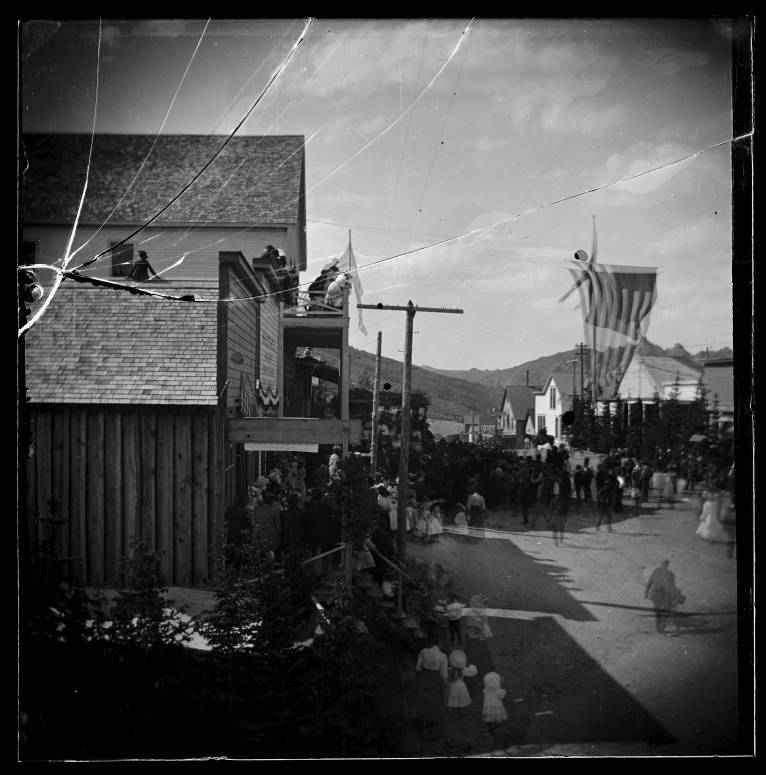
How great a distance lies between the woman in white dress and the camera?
4.60 metres

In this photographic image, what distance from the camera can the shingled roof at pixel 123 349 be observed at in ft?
16.1

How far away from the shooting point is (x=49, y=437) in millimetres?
4934

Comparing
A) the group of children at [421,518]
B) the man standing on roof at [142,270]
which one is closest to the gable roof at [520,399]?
the group of children at [421,518]

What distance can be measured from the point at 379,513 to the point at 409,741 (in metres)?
1.72

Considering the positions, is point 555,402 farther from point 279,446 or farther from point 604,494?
point 279,446

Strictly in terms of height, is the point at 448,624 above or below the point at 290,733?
above

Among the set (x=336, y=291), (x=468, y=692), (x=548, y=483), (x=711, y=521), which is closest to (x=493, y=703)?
(x=468, y=692)

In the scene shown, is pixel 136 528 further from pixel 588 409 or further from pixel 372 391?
pixel 588 409

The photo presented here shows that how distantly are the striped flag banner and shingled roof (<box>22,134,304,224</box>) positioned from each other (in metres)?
2.48

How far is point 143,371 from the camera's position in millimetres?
5238

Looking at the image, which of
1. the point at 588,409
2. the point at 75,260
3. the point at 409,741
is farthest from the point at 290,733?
the point at 75,260

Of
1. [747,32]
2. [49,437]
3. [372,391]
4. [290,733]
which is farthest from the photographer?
[372,391]

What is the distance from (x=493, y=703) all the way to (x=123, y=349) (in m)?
4.07

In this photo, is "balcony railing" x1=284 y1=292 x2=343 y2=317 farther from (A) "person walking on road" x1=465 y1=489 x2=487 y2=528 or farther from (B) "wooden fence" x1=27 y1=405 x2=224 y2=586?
(A) "person walking on road" x1=465 y1=489 x2=487 y2=528
